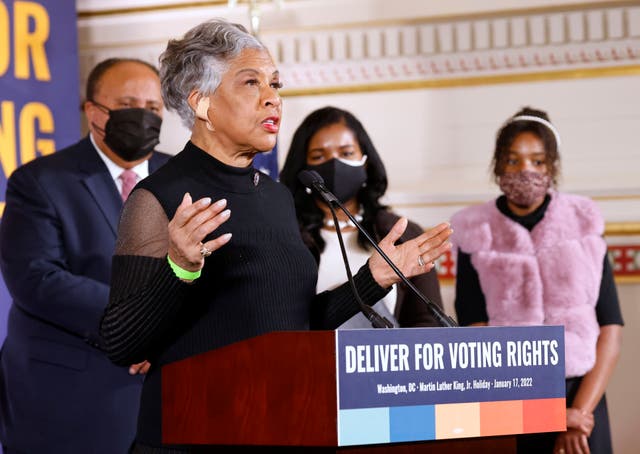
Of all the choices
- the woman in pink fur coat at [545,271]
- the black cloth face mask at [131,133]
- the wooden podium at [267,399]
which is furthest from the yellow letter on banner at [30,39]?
the wooden podium at [267,399]

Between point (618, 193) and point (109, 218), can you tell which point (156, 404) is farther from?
point (618, 193)

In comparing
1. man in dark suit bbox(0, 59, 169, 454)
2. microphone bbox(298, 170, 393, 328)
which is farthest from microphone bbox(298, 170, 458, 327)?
man in dark suit bbox(0, 59, 169, 454)

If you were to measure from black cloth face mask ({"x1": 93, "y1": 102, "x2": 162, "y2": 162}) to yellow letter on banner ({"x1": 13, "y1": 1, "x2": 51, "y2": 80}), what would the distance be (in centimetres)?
Answer: 100

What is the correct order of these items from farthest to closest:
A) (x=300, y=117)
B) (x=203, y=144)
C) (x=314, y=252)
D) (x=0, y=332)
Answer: (x=300, y=117), (x=0, y=332), (x=314, y=252), (x=203, y=144)

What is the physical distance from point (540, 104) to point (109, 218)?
1.98 m

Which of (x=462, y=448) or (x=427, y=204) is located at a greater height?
(x=427, y=204)

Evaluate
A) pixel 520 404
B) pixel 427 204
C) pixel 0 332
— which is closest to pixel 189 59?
pixel 520 404

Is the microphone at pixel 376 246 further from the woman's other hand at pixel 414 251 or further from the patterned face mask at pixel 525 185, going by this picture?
the patterned face mask at pixel 525 185

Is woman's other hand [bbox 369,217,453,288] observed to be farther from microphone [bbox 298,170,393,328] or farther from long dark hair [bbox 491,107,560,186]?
long dark hair [bbox 491,107,560,186]

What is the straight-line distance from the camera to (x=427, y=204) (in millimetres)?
4539

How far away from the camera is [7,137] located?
4.11m

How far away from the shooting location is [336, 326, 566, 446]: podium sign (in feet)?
5.04

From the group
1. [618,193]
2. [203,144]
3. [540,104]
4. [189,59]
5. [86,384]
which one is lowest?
[86,384]

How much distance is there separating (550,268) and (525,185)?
275 mm
